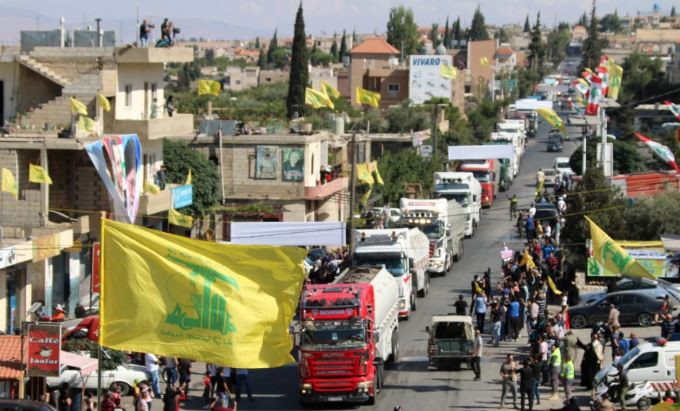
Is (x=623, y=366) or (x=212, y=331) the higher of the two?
(x=212, y=331)

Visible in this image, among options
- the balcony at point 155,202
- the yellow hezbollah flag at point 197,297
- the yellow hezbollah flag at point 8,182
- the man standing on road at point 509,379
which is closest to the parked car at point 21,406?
the yellow hezbollah flag at point 197,297

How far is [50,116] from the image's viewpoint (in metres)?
46.9

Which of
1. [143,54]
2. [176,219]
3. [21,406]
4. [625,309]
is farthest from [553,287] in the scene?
[21,406]

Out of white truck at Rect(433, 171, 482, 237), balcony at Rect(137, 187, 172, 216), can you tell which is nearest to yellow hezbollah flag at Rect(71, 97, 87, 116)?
balcony at Rect(137, 187, 172, 216)

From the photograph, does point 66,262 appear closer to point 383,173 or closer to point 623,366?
point 623,366

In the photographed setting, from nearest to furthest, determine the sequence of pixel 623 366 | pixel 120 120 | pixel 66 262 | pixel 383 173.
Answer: pixel 623 366 → pixel 66 262 → pixel 120 120 → pixel 383 173

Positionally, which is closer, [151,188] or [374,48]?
[151,188]

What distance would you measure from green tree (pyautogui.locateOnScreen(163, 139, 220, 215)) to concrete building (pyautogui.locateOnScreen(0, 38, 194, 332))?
3463 millimetres

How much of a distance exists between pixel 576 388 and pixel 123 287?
690 inches

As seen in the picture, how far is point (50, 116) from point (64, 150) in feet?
6.68

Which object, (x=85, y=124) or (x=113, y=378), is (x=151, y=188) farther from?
(x=113, y=378)

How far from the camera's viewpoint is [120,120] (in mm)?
48125

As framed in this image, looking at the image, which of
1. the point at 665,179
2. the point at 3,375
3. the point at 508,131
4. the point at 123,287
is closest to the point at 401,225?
the point at 665,179

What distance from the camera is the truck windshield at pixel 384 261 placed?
134 feet
